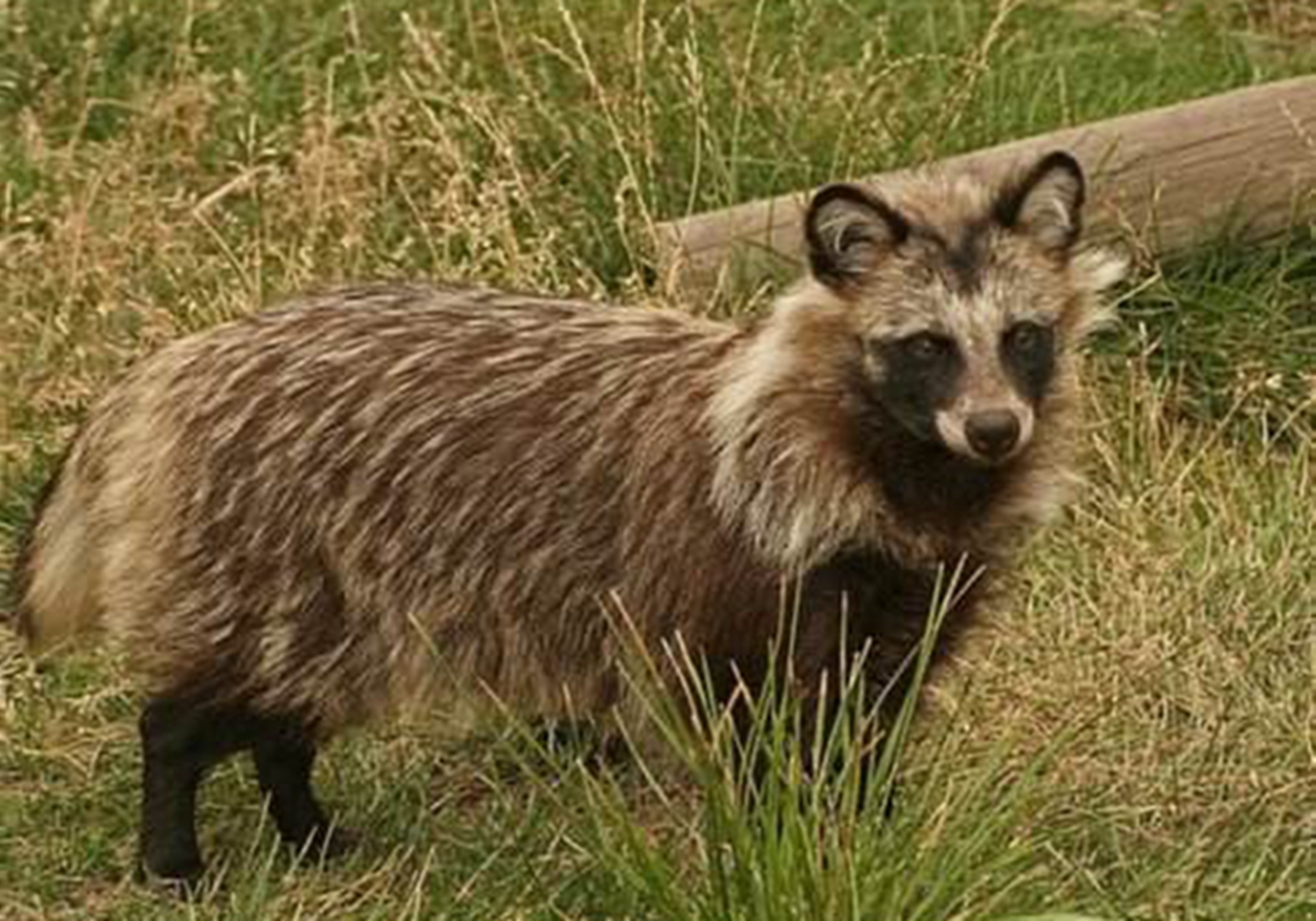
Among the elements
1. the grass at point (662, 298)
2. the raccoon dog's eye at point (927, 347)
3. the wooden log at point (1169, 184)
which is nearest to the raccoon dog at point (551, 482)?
the raccoon dog's eye at point (927, 347)

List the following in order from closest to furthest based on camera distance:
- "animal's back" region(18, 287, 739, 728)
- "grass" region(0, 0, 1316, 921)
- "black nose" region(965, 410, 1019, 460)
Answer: "black nose" region(965, 410, 1019, 460)
"grass" region(0, 0, 1316, 921)
"animal's back" region(18, 287, 739, 728)

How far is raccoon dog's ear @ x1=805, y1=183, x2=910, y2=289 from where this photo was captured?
6.04 meters

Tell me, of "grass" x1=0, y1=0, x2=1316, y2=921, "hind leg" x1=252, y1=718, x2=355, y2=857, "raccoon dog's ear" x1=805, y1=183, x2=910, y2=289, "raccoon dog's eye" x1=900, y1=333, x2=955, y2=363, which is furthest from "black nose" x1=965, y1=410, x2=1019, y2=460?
"hind leg" x1=252, y1=718, x2=355, y2=857

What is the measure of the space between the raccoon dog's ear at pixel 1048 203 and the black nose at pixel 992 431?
1.24ft

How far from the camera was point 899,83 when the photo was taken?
908 centimetres

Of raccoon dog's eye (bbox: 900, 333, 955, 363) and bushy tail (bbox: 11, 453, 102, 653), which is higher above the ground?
raccoon dog's eye (bbox: 900, 333, 955, 363)

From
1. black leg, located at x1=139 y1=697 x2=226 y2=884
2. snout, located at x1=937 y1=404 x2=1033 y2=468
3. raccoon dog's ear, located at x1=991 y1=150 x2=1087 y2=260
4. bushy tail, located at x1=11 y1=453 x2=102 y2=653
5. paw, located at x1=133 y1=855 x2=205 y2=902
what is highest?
raccoon dog's ear, located at x1=991 y1=150 x2=1087 y2=260

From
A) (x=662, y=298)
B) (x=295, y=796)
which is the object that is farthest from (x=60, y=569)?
(x=662, y=298)

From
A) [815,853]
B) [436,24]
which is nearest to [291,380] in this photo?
[815,853]

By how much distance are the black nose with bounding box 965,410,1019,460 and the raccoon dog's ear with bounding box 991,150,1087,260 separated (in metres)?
0.38

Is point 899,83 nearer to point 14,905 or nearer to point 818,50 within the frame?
point 818,50

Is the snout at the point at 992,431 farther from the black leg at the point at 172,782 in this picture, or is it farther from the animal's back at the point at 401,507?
the black leg at the point at 172,782

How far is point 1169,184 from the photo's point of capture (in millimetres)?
8305

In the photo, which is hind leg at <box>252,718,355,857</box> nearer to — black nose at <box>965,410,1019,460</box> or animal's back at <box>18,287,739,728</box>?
animal's back at <box>18,287,739,728</box>
